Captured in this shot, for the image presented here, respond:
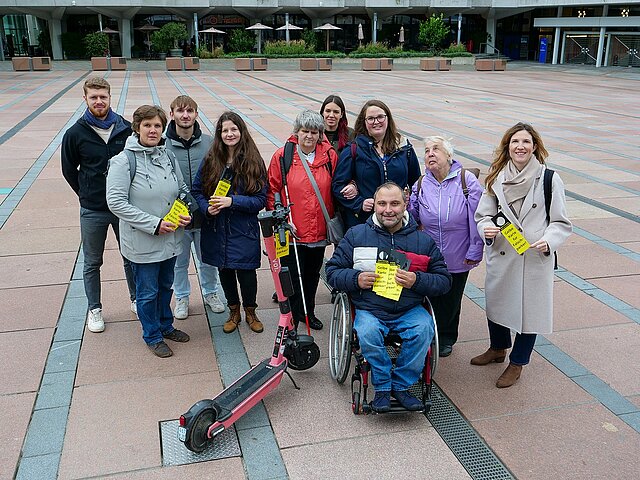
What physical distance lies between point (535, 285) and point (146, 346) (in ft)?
9.64

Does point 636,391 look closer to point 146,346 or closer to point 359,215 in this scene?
point 359,215

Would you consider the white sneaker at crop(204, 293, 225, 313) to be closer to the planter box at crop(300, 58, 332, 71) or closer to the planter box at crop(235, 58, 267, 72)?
the planter box at crop(235, 58, 267, 72)

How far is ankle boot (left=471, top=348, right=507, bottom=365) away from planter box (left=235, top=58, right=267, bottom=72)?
34310 mm

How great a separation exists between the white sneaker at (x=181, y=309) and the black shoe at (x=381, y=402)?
2.16 metres

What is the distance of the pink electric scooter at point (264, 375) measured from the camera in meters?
3.61

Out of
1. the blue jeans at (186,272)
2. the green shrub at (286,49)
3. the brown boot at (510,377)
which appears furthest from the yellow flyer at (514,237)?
the green shrub at (286,49)

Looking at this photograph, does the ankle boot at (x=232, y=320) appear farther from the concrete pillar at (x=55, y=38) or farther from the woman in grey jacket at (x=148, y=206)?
the concrete pillar at (x=55, y=38)

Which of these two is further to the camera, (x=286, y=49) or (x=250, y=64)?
(x=286, y=49)

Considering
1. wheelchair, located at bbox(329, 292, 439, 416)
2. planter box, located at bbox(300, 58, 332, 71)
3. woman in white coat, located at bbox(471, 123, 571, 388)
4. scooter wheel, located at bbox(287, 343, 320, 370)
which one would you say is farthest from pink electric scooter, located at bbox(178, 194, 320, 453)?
planter box, located at bbox(300, 58, 332, 71)

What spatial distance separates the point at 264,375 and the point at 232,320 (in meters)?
1.21

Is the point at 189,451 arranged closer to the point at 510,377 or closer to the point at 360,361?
the point at 360,361

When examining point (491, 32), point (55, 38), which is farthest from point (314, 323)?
point (491, 32)

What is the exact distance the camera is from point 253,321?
5230mm

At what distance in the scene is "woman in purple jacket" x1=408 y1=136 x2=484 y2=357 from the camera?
4.42 meters
